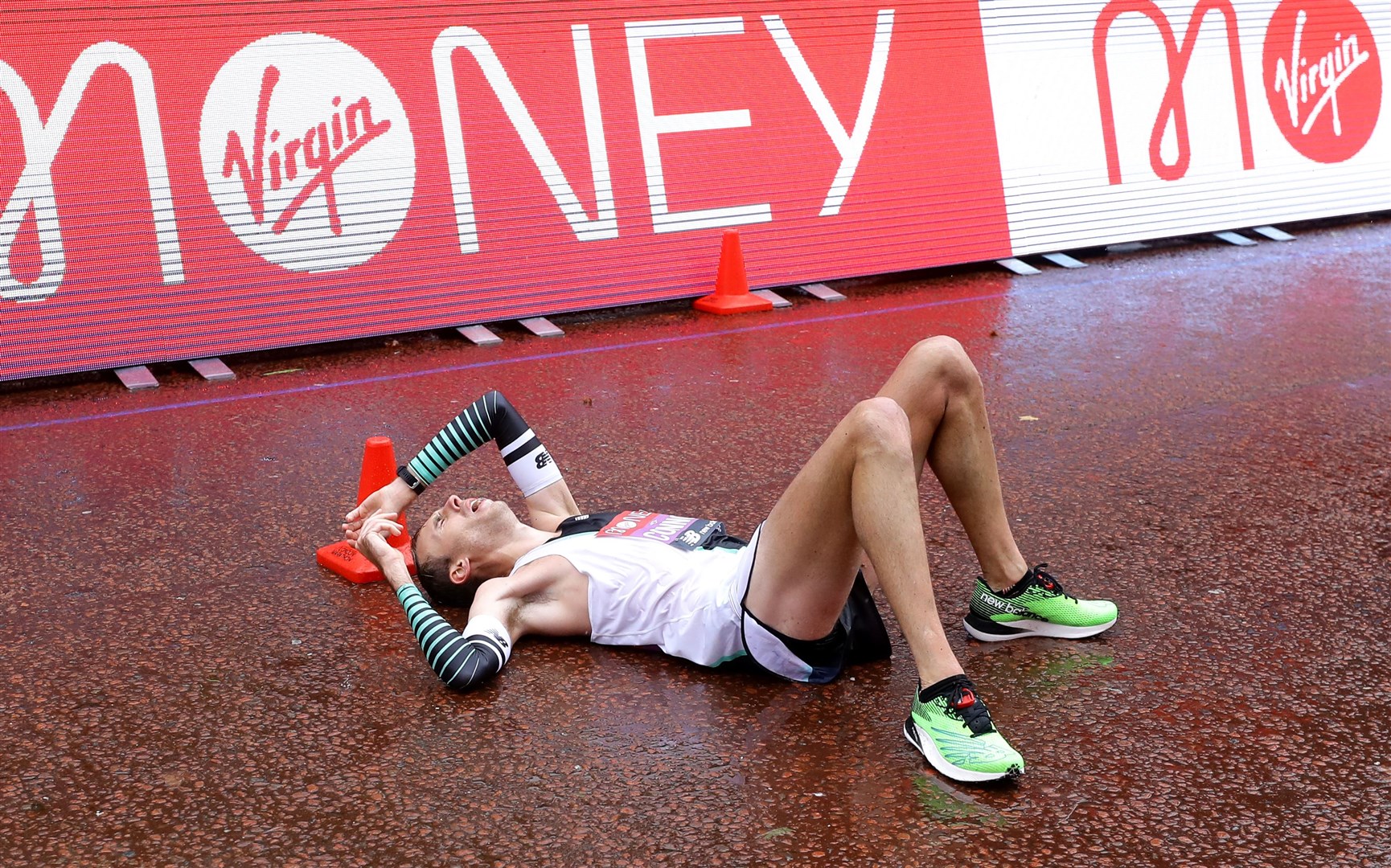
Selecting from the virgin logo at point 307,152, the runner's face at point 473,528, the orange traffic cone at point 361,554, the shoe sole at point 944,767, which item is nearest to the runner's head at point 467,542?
the runner's face at point 473,528

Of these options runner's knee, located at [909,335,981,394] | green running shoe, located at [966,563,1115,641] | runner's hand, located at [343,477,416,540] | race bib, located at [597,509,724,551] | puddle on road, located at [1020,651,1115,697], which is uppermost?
runner's knee, located at [909,335,981,394]

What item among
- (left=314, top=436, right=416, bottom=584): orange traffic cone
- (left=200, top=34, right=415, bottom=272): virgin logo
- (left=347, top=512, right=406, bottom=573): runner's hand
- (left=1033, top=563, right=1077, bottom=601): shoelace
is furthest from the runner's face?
(left=200, top=34, right=415, bottom=272): virgin logo

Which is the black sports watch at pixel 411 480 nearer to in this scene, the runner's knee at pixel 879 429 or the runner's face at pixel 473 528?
the runner's face at pixel 473 528

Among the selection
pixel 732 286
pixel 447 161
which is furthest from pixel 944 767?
pixel 447 161

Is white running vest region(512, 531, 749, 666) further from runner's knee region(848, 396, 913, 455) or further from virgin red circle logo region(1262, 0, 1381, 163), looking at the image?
virgin red circle logo region(1262, 0, 1381, 163)

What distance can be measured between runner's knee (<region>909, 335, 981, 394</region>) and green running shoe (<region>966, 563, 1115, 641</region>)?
570mm

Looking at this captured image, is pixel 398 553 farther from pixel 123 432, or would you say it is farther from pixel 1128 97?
pixel 1128 97

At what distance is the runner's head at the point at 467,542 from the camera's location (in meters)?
3.92

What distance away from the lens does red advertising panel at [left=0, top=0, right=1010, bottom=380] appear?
712 centimetres

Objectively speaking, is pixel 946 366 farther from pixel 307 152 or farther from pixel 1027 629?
pixel 307 152

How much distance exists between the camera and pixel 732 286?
27.8 feet

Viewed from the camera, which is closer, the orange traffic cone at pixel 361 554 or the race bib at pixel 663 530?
the race bib at pixel 663 530

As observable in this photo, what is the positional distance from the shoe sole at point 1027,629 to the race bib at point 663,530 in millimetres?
793

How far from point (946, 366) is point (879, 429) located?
1.69 ft
